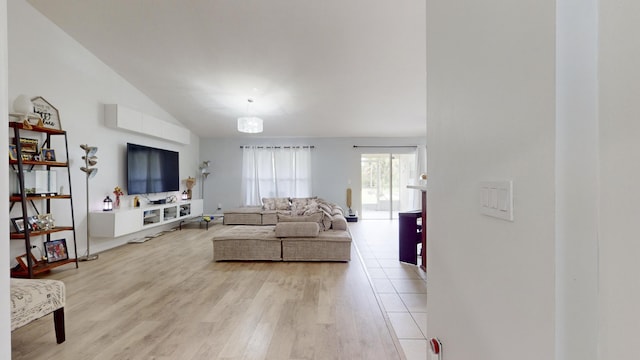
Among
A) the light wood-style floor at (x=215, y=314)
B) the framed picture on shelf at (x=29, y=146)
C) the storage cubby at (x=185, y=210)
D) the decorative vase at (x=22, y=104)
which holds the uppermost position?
the decorative vase at (x=22, y=104)

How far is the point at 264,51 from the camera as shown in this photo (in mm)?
3889

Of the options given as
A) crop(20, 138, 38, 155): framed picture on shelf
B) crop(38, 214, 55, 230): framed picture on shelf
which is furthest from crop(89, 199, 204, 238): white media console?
crop(20, 138, 38, 155): framed picture on shelf

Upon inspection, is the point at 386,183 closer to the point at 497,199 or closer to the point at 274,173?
A: the point at 274,173

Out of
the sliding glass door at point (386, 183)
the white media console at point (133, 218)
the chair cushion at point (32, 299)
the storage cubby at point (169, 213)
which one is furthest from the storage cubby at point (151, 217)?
the sliding glass door at point (386, 183)

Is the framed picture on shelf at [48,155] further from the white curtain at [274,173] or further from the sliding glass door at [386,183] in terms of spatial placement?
the sliding glass door at [386,183]

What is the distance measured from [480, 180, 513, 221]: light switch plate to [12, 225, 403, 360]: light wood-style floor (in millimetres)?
1412

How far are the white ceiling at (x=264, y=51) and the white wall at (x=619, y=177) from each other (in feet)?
9.74

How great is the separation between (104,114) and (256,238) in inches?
122

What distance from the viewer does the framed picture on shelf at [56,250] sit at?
3.35 meters

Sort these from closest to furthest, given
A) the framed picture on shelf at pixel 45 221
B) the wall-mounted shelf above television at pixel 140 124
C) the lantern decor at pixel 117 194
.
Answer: the framed picture on shelf at pixel 45 221 < the wall-mounted shelf above television at pixel 140 124 < the lantern decor at pixel 117 194

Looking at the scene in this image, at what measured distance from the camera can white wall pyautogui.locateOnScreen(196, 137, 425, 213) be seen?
765 cm

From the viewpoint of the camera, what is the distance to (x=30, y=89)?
130 inches

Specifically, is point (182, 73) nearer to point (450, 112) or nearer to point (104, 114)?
point (104, 114)

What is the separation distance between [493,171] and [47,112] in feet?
15.5
